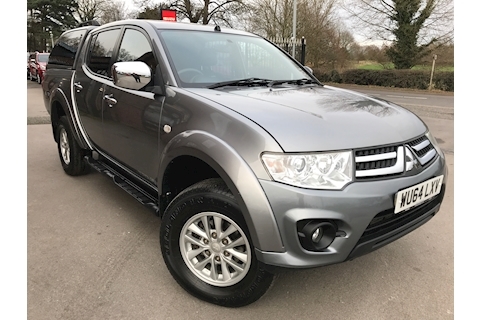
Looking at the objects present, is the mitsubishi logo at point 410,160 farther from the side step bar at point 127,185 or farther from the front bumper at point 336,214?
the side step bar at point 127,185

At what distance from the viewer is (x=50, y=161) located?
18.4 ft

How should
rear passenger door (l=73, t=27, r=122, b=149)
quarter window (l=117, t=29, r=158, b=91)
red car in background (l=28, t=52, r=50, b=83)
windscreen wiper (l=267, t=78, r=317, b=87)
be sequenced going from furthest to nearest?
red car in background (l=28, t=52, r=50, b=83) → rear passenger door (l=73, t=27, r=122, b=149) → windscreen wiper (l=267, t=78, r=317, b=87) → quarter window (l=117, t=29, r=158, b=91)

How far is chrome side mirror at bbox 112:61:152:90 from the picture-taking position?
105 inches

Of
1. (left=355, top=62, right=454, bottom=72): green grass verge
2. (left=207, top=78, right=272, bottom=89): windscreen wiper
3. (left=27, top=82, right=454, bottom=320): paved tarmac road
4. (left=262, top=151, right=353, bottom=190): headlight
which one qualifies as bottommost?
(left=27, top=82, right=454, bottom=320): paved tarmac road

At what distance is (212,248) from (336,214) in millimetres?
831

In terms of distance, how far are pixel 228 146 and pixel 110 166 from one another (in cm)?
207

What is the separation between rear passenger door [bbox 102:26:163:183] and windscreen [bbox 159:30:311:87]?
0.68 ft

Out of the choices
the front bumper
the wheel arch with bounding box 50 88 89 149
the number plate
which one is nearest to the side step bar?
the wheel arch with bounding box 50 88 89 149

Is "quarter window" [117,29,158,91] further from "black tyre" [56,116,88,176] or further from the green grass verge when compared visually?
the green grass verge

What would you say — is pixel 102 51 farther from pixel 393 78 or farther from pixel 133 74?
pixel 393 78

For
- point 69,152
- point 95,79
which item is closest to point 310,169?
Result: point 95,79

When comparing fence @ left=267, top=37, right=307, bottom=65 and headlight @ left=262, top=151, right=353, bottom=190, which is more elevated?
fence @ left=267, top=37, right=307, bottom=65

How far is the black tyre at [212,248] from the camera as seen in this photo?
7.00 feet

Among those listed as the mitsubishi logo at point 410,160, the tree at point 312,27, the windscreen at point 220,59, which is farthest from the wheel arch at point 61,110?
the tree at point 312,27
